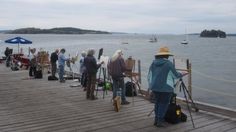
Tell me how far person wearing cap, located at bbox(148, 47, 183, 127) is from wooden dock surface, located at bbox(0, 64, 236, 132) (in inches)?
13.6

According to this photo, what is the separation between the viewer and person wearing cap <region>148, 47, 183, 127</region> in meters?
7.68

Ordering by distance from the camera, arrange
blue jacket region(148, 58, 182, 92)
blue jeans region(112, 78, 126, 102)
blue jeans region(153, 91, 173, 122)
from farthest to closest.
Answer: blue jeans region(112, 78, 126, 102) < blue jeans region(153, 91, 173, 122) < blue jacket region(148, 58, 182, 92)

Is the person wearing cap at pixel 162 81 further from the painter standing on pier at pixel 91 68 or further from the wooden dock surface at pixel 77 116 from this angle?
the painter standing on pier at pixel 91 68

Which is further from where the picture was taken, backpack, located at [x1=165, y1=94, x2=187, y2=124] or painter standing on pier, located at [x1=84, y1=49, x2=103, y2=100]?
painter standing on pier, located at [x1=84, y1=49, x2=103, y2=100]

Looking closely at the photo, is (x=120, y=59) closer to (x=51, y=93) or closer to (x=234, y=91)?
(x=51, y=93)

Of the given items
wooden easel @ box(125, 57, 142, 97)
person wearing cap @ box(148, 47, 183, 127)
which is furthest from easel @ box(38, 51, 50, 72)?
person wearing cap @ box(148, 47, 183, 127)

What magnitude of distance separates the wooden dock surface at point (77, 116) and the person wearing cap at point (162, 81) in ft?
1.14

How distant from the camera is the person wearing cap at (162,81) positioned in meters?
7.68

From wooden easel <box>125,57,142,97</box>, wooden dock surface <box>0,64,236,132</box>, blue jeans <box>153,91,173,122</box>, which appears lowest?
wooden dock surface <box>0,64,236,132</box>

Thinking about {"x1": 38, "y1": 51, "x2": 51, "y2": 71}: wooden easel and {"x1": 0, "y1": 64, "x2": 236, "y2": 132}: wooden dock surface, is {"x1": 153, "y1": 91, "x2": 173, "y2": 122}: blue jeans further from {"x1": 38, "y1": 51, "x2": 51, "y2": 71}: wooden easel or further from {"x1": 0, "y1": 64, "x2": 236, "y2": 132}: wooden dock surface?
{"x1": 38, "y1": 51, "x2": 51, "y2": 71}: wooden easel

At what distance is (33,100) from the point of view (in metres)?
11.1

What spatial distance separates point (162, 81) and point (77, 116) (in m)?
2.24

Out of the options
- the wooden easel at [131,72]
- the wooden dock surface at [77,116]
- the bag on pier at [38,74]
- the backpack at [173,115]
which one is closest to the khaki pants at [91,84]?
the wooden dock surface at [77,116]

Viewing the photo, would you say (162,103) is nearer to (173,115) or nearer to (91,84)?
(173,115)
